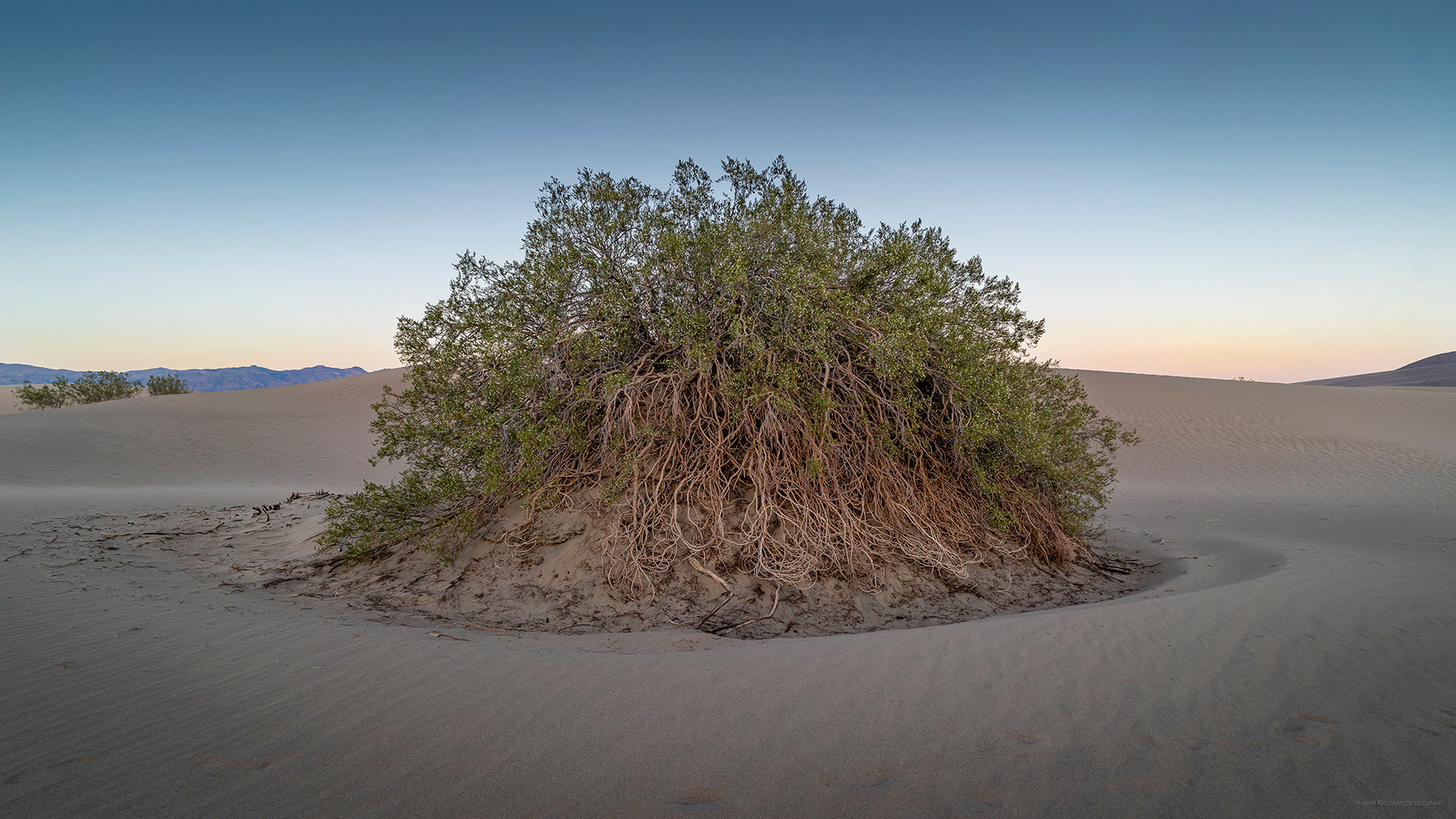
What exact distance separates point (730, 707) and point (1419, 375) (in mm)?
125563

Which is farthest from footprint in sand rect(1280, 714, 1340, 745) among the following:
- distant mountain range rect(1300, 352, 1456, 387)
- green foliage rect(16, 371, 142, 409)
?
distant mountain range rect(1300, 352, 1456, 387)

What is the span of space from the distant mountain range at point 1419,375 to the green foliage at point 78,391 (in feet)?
376

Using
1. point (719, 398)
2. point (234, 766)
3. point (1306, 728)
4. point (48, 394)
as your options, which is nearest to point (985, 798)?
point (1306, 728)

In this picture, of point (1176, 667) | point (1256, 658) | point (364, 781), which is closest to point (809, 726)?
point (364, 781)

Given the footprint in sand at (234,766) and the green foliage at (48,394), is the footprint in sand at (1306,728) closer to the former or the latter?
the footprint in sand at (234,766)

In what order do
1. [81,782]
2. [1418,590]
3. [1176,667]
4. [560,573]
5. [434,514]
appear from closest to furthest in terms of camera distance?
[81,782] < [1176,667] < [1418,590] < [560,573] < [434,514]

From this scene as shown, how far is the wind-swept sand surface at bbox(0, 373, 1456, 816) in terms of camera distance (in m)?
2.83

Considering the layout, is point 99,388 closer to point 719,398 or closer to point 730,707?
point 719,398

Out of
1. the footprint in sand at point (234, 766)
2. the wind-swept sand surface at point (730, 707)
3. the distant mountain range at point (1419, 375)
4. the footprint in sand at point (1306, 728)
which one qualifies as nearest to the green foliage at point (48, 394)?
the wind-swept sand surface at point (730, 707)

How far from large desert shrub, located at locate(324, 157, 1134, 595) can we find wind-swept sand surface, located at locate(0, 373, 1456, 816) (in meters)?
1.49

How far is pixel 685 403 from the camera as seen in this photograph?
7160 mm

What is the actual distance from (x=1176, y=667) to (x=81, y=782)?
19.4ft

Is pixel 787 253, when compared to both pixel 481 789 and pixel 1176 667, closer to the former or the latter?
pixel 1176 667

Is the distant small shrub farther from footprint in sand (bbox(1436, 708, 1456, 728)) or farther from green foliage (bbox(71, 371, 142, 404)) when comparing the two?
footprint in sand (bbox(1436, 708, 1456, 728))
